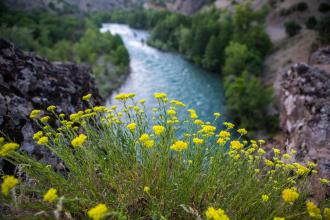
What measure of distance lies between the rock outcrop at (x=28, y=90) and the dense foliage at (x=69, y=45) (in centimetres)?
1468

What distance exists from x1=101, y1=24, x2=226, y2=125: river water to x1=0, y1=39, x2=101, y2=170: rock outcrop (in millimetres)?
10671

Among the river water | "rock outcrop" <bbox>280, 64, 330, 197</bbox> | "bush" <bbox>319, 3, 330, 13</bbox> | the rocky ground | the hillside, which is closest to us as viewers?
the rocky ground

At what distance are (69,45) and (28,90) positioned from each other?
28.6 m

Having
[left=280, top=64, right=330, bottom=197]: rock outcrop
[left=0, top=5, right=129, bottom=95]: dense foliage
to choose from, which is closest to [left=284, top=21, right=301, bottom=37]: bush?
[left=280, top=64, right=330, bottom=197]: rock outcrop

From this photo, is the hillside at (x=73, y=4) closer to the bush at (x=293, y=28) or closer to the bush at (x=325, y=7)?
the bush at (x=293, y=28)

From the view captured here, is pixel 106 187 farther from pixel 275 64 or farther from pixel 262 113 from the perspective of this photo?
pixel 275 64

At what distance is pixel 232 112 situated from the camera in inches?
629

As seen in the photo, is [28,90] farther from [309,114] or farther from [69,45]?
[69,45]

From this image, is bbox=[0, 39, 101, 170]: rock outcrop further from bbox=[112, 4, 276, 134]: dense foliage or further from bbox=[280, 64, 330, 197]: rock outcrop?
bbox=[112, 4, 276, 134]: dense foliage

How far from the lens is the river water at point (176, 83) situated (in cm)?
1760

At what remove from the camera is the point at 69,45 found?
29.5 meters

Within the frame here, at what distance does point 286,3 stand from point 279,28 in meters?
6.58

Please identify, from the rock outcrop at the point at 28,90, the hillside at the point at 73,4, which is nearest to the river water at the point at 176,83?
the rock outcrop at the point at 28,90

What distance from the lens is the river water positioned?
693 inches
